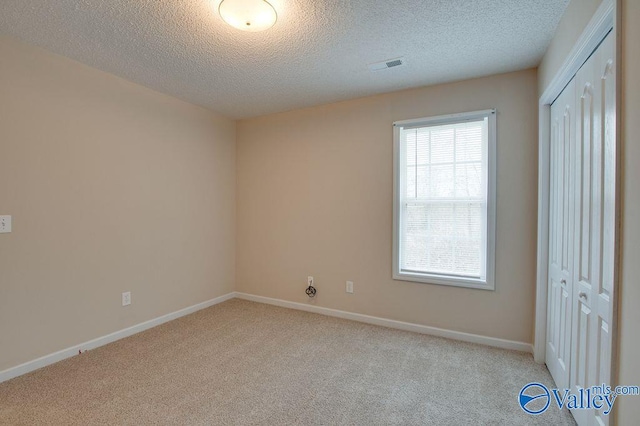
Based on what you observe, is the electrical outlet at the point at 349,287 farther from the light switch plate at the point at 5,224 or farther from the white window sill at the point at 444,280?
the light switch plate at the point at 5,224

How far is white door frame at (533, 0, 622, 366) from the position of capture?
48.2 inches

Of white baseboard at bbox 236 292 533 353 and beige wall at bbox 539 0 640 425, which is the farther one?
white baseboard at bbox 236 292 533 353

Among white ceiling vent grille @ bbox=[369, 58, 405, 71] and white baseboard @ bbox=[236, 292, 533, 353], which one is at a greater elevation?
white ceiling vent grille @ bbox=[369, 58, 405, 71]

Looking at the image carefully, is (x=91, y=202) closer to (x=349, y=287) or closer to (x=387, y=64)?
(x=349, y=287)

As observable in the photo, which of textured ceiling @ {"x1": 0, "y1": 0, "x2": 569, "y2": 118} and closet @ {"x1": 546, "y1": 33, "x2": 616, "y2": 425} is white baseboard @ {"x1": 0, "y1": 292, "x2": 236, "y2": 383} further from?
closet @ {"x1": 546, "y1": 33, "x2": 616, "y2": 425}

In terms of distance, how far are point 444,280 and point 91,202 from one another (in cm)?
340

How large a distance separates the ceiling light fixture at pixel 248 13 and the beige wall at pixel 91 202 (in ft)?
5.57

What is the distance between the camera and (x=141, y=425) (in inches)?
68.7

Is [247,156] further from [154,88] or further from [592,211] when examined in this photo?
[592,211]

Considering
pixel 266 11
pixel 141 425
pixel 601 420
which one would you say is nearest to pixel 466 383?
pixel 601 420

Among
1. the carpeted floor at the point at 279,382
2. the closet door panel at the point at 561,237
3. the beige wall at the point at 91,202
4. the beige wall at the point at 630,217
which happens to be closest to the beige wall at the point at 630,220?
the beige wall at the point at 630,217

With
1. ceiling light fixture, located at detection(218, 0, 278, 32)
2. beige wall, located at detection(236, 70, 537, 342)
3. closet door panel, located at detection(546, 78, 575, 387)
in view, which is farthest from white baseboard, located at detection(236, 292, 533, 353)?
ceiling light fixture, located at detection(218, 0, 278, 32)

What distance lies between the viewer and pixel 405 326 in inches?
125

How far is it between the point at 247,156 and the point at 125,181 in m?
1.60
